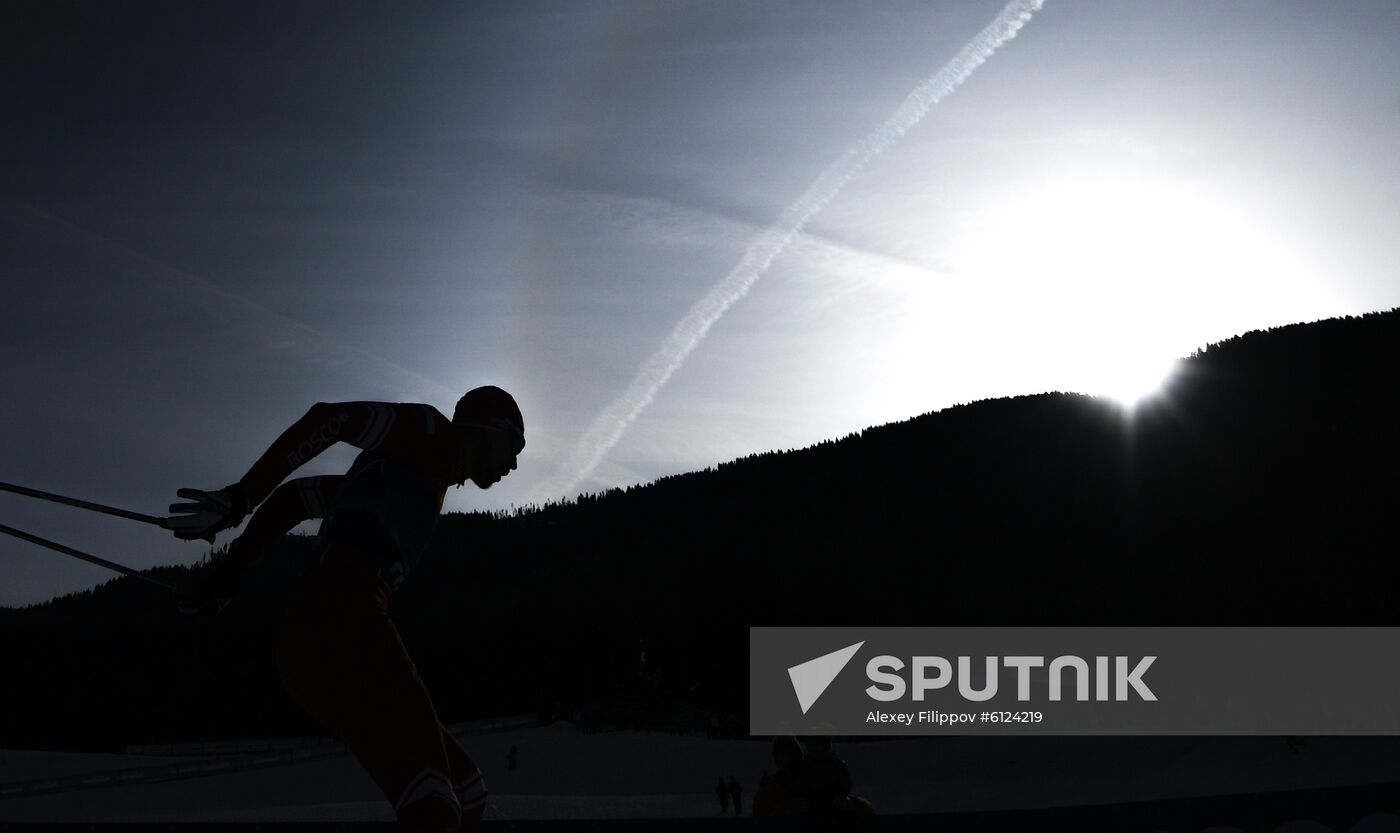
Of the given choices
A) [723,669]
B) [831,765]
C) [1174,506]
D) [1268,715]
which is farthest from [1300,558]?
[831,765]

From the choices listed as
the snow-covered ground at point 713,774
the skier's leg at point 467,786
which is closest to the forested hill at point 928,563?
the snow-covered ground at point 713,774

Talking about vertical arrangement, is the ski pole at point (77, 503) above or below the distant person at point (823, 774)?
above

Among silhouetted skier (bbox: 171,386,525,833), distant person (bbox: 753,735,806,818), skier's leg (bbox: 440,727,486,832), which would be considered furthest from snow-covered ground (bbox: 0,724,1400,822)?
skier's leg (bbox: 440,727,486,832)

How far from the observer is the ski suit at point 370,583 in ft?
8.76

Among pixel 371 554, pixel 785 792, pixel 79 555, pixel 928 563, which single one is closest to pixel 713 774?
pixel 785 792

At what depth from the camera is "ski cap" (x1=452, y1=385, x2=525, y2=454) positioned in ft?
10.6

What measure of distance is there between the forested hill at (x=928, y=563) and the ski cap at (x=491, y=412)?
176 feet

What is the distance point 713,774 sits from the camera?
42.2 meters

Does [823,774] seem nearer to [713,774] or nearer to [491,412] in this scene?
[491,412]

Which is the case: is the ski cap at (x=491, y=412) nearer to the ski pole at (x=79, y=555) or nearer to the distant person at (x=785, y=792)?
the ski pole at (x=79, y=555)

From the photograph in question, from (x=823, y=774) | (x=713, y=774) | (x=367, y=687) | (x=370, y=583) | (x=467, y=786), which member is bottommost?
(x=467, y=786)

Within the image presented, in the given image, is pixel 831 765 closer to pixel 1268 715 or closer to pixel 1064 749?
pixel 1064 749

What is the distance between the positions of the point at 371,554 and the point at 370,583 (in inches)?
3.3

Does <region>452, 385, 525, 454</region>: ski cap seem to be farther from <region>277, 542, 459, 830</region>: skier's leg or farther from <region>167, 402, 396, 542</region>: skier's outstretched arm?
<region>277, 542, 459, 830</region>: skier's leg
